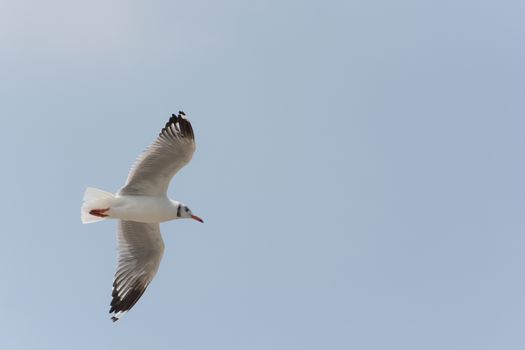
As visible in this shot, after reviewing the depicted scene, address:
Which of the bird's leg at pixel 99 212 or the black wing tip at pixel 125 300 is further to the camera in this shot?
the black wing tip at pixel 125 300

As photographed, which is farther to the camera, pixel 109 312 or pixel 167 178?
pixel 109 312

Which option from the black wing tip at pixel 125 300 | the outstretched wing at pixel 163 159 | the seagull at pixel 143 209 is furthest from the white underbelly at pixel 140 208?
the black wing tip at pixel 125 300

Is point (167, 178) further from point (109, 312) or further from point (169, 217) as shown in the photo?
point (109, 312)

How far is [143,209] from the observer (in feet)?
32.1

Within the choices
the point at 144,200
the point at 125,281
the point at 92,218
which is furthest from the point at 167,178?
the point at 125,281

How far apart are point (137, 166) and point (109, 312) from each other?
2237 mm

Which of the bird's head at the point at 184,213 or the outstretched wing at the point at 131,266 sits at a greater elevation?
the bird's head at the point at 184,213

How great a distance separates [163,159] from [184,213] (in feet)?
2.90

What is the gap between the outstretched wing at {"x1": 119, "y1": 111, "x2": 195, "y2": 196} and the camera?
9.59m

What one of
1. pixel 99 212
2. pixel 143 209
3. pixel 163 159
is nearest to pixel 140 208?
pixel 143 209

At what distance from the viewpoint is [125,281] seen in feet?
35.4

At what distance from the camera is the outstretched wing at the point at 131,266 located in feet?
35.0

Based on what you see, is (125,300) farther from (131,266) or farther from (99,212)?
(99,212)

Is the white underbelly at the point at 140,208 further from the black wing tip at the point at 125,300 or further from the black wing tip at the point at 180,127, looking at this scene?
the black wing tip at the point at 125,300
